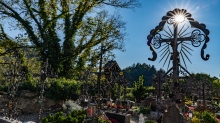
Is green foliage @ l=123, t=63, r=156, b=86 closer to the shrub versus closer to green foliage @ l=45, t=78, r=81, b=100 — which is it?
green foliage @ l=45, t=78, r=81, b=100

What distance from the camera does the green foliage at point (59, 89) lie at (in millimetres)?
14555

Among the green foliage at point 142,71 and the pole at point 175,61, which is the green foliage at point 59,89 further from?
the green foliage at point 142,71

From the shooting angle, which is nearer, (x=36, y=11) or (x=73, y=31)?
(x=36, y=11)

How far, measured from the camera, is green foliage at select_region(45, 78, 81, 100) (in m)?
14.6

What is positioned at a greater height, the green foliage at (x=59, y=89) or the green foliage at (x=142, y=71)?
the green foliage at (x=142, y=71)

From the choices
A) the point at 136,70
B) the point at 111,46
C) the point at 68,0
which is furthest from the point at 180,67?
the point at 136,70

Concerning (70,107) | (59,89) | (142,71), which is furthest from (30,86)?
(142,71)

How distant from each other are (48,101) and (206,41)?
1280 centimetres

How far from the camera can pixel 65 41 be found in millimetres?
20859

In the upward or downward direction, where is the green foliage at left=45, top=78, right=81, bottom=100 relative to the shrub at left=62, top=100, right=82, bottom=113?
upward

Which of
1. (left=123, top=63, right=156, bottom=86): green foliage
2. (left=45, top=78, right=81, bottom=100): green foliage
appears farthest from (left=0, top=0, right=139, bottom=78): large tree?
(left=123, top=63, right=156, bottom=86): green foliage

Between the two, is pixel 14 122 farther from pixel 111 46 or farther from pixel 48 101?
pixel 111 46

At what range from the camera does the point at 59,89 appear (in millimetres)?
15078

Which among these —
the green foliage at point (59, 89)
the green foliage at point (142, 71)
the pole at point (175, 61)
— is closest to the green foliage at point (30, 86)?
the green foliage at point (59, 89)
